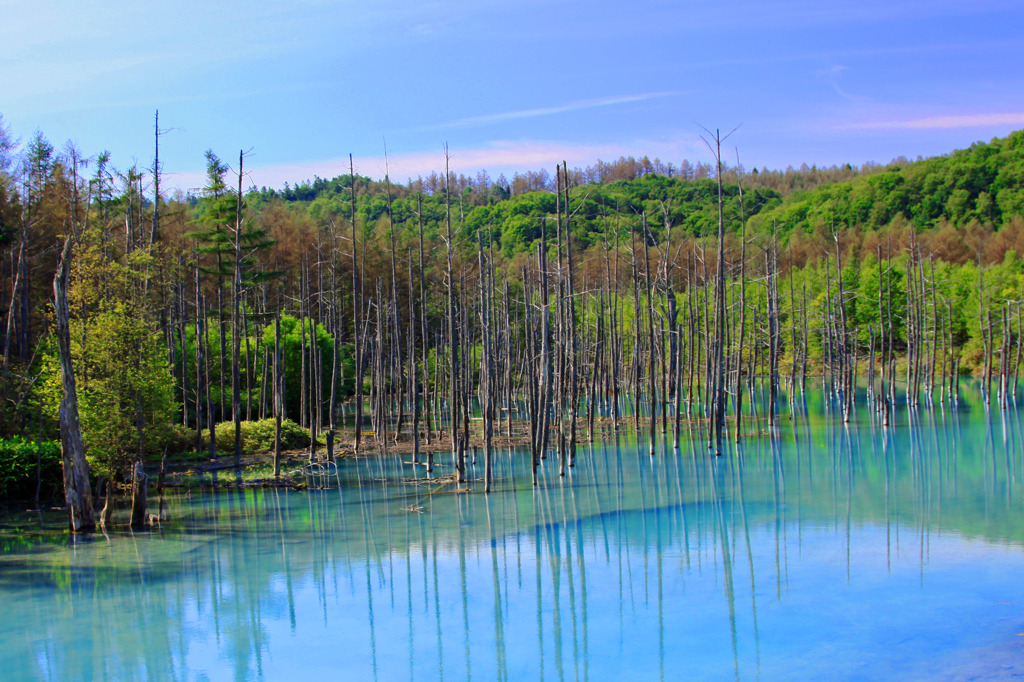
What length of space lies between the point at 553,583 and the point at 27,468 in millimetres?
12600

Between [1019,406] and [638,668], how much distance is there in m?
28.9

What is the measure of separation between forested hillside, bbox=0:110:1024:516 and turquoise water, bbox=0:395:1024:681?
3.05 metres

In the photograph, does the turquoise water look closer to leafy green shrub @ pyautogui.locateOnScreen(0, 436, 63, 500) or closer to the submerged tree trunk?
the submerged tree trunk

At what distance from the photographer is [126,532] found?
49.3ft

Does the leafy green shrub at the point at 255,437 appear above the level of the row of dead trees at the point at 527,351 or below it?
below

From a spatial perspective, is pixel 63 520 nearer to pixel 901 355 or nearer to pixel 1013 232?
pixel 901 355

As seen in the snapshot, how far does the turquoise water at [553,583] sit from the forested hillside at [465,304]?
120 inches

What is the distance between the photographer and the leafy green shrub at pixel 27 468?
17.6 m

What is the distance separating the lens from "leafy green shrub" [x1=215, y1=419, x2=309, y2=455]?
2481 cm

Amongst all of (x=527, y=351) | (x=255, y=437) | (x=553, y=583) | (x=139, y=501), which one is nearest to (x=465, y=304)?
(x=527, y=351)

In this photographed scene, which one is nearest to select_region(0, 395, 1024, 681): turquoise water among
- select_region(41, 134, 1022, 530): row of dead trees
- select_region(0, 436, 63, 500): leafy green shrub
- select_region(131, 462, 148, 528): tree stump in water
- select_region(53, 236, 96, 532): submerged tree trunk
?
select_region(131, 462, 148, 528): tree stump in water

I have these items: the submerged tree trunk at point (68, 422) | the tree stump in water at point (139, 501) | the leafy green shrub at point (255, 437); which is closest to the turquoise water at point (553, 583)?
the tree stump in water at point (139, 501)

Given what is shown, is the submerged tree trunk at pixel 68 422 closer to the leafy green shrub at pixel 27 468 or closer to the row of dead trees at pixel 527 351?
the row of dead trees at pixel 527 351

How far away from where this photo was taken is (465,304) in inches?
1009
